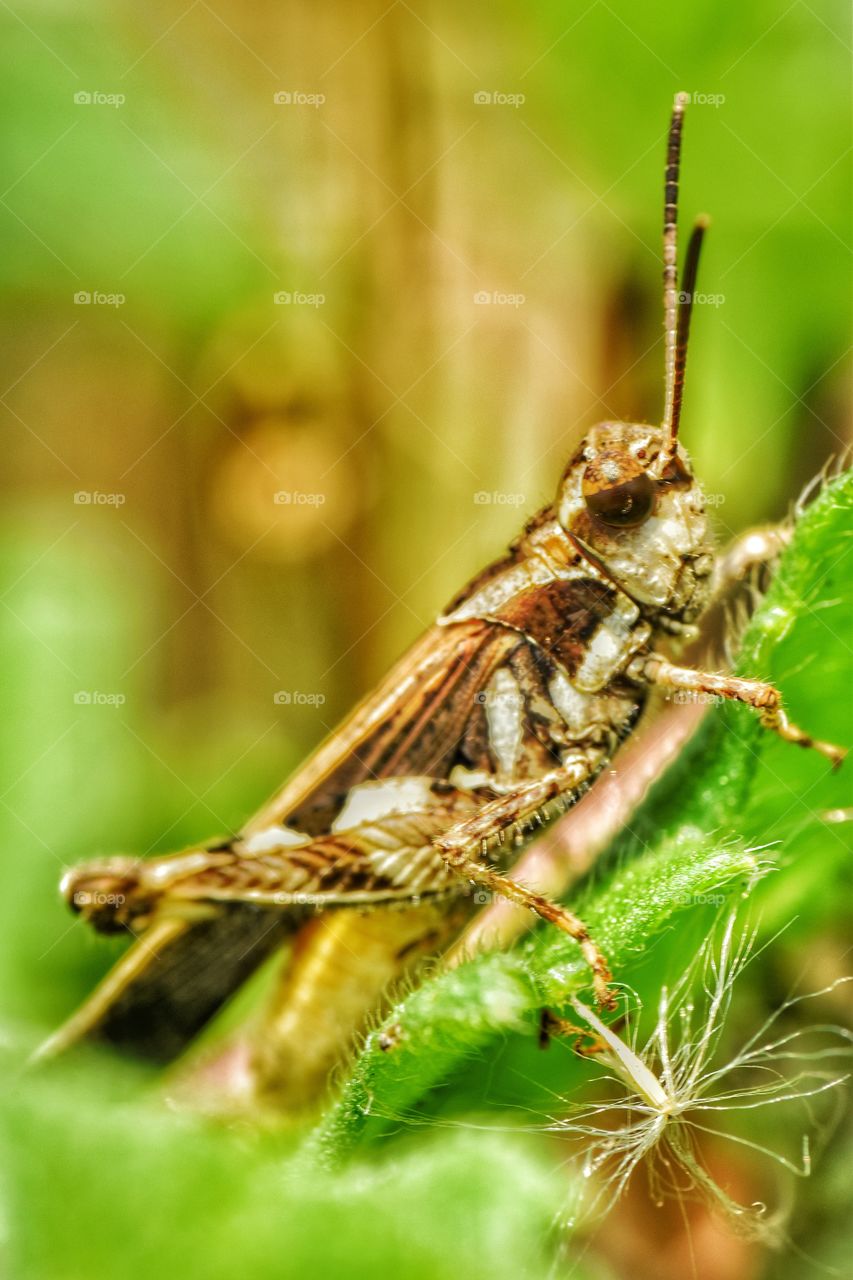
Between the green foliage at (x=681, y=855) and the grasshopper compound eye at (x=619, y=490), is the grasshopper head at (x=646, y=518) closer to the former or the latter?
the grasshopper compound eye at (x=619, y=490)

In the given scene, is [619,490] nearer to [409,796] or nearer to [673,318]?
[673,318]

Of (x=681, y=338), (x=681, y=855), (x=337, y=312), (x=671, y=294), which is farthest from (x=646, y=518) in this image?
(x=337, y=312)

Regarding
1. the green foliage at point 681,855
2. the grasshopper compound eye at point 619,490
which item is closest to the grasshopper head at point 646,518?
the grasshopper compound eye at point 619,490

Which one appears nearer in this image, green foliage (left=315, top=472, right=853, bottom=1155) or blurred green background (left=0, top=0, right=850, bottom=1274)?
green foliage (left=315, top=472, right=853, bottom=1155)

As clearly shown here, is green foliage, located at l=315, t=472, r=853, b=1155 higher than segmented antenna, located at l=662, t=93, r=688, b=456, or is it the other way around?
segmented antenna, located at l=662, t=93, r=688, b=456

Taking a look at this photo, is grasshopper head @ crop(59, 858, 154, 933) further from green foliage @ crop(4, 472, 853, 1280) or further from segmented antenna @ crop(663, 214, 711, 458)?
segmented antenna @ crop(663, 214, 711, 458)

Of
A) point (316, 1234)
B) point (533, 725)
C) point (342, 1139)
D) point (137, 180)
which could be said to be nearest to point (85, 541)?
point (137, 180)

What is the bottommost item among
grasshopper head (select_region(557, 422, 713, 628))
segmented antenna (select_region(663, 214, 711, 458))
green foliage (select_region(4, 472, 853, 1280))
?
green foliage (select_region(4, 472, 853, 1280))

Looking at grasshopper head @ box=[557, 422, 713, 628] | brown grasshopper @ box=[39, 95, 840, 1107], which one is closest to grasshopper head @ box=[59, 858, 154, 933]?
brown grasshopper @ box=[39, 95, 840, 1107]
